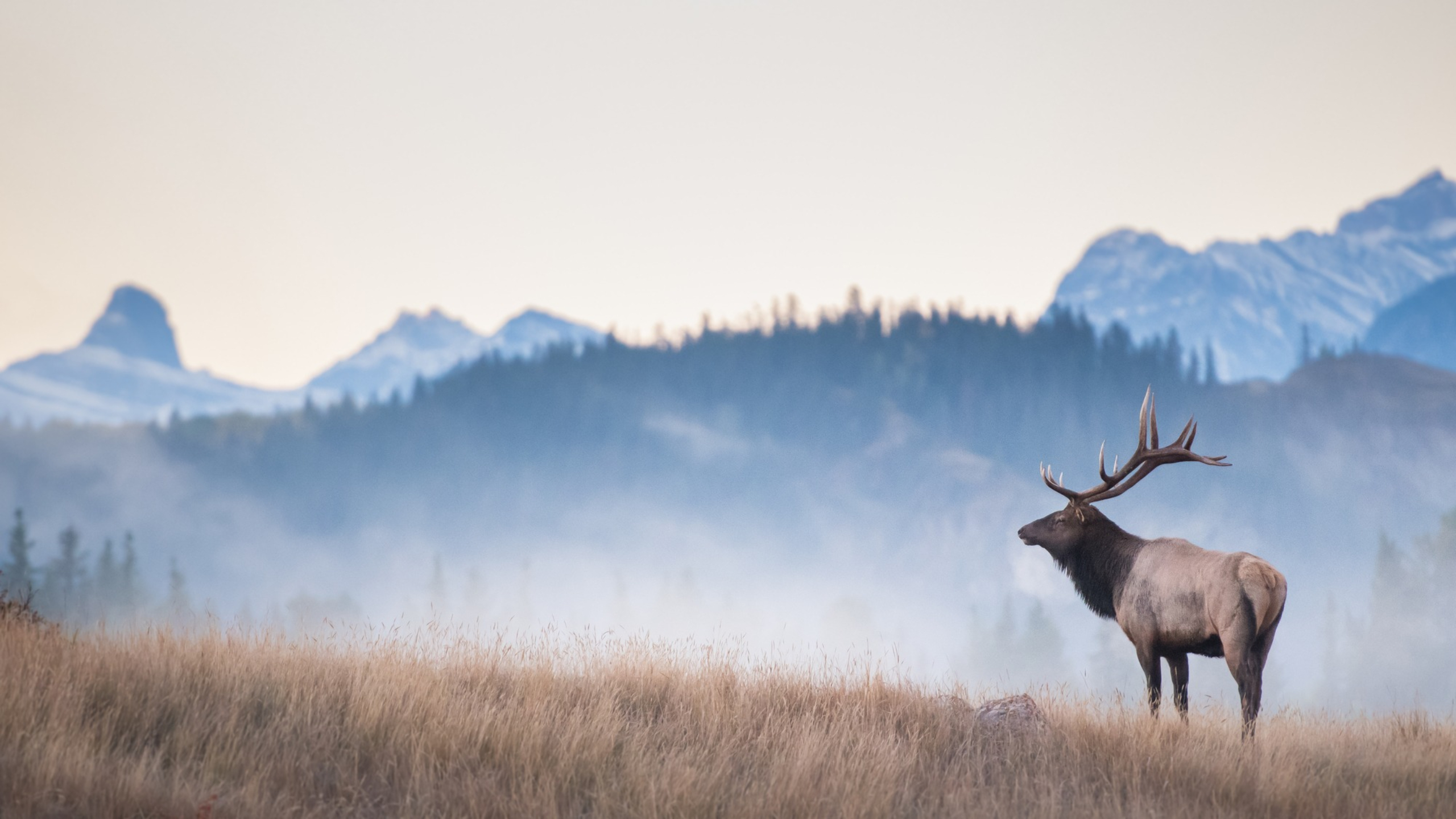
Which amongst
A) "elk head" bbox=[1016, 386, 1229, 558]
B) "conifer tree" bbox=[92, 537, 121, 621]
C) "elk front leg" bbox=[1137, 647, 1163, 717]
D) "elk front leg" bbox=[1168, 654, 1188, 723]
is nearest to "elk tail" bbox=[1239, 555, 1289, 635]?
"elk front leg" bbox=[1168, 654, 1188, 723]

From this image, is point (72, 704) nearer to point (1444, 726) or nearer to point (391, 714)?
point (391, 714)

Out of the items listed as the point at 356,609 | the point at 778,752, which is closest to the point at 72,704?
the point at 778,752

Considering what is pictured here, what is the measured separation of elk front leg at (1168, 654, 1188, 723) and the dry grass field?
13.5 inches

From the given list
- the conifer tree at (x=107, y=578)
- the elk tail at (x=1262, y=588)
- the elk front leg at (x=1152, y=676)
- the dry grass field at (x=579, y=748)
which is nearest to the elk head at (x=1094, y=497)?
the elk front leg at (x=1152, y=676)

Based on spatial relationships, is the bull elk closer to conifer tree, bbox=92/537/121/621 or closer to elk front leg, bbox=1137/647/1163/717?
elk front leg, bbox=1137/647/1163/717

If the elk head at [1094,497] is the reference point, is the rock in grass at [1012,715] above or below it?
below

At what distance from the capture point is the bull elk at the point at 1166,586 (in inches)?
319

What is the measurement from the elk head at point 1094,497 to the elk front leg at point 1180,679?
4.75 feet

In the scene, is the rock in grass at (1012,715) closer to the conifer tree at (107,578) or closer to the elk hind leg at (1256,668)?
the elk hind leg at (1256,668)

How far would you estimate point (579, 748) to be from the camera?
652 cm

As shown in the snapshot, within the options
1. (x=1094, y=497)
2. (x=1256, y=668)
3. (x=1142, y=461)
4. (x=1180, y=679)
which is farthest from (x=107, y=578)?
(x=1256, y=668)

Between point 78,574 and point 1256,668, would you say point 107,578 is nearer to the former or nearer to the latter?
point 78,574

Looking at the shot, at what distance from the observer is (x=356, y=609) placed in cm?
19538

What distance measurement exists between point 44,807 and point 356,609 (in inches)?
8035
